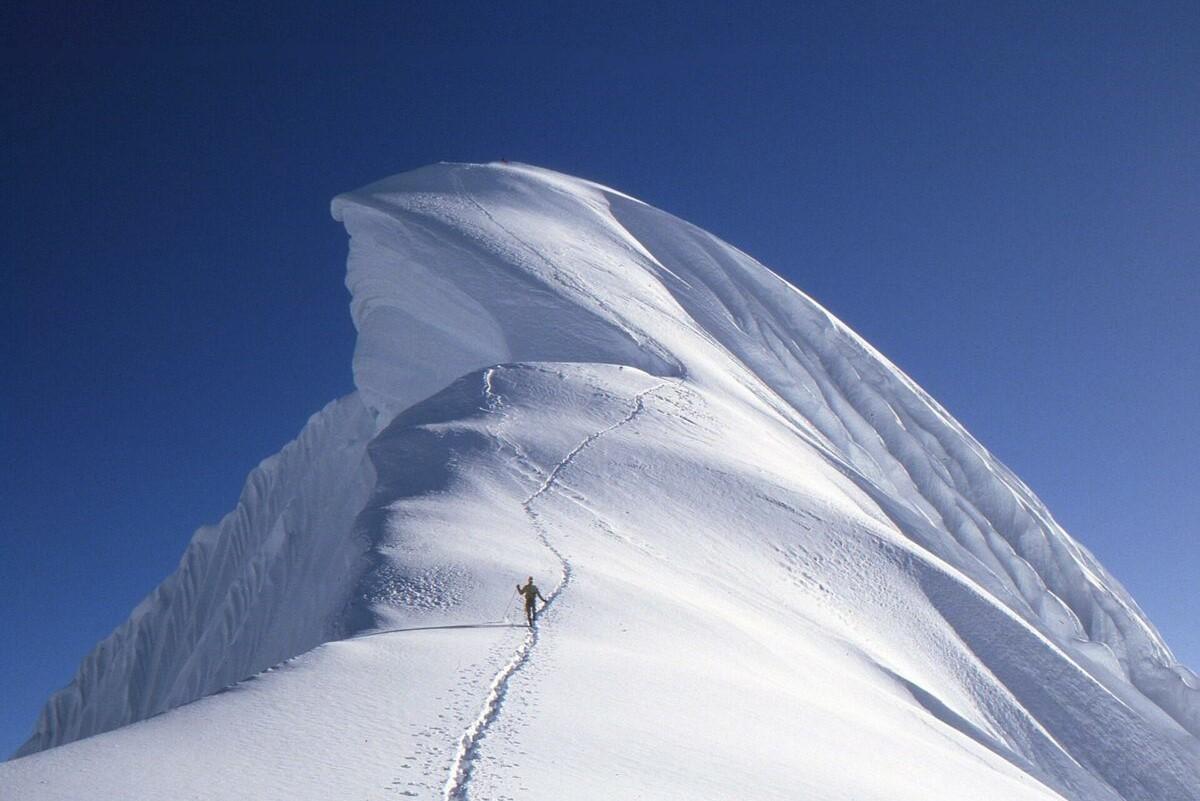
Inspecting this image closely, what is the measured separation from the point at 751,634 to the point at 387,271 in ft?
82.7

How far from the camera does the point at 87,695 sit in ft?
156

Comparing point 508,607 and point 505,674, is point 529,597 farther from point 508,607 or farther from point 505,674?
point 505,674

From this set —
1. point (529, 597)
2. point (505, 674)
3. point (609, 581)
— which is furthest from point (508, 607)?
point (505, 674)

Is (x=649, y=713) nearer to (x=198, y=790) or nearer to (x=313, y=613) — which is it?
(x=198, y=790)

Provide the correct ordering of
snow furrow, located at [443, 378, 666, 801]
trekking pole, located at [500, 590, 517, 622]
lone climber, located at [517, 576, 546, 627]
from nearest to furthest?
snow furrow, located at [443, 378, 666, 801] < lone climber, located at [517, 576, 546, 627] < trekking pole, located at [500, 590, 517, 622]

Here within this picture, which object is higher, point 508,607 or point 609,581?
point 609,581

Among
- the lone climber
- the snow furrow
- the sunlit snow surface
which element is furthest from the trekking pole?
the snow furrow

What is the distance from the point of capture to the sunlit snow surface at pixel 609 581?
859 centimetres

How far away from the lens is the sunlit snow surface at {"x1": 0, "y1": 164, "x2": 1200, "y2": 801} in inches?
338

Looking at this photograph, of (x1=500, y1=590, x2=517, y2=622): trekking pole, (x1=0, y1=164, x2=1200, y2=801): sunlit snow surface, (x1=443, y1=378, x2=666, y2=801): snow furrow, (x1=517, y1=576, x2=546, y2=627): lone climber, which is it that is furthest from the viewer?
(x1=500, y1=590, x2=517, y2=622): trekking pole

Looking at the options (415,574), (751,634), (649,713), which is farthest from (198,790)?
(751,634)

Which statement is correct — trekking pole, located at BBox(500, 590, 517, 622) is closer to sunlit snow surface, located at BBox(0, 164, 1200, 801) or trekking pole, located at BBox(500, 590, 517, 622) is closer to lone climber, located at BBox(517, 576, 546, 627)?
sunlit snow surface, located at BBox(0, 164, 1200, 801)

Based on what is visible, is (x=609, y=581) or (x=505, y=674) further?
(x=609, y=581)

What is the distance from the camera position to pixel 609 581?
16469 mm
